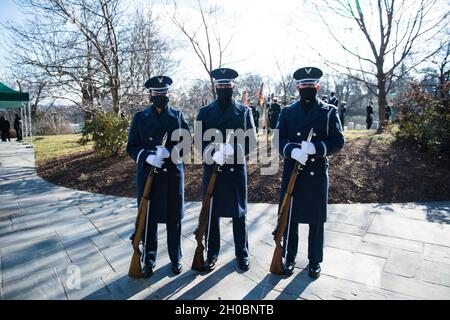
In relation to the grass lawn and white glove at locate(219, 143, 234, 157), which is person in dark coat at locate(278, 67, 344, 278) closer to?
white glove at locate(219, 143, 234, 157)

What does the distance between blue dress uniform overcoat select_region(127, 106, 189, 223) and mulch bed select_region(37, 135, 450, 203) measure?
3.23 metres

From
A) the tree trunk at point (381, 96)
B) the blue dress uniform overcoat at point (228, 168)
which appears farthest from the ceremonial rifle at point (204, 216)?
the tree trunk at point (381, 96)

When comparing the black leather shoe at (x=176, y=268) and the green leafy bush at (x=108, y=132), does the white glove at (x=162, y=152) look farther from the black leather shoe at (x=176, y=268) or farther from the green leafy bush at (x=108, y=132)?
the green leafy bush at (x=108, y=132)

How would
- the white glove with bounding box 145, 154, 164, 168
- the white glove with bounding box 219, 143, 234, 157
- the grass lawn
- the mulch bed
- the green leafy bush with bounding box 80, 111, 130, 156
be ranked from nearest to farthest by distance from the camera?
the white glove with bounding box 145, 154, 164, 168
the white glove with bounding box 219, 143, 234, 157
the mulch bed
the green leafy bush with bounding box 80, 111, 130, 156
the grass lawn

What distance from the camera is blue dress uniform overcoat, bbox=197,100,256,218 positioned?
375 centimetres

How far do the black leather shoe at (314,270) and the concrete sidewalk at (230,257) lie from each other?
64 mm

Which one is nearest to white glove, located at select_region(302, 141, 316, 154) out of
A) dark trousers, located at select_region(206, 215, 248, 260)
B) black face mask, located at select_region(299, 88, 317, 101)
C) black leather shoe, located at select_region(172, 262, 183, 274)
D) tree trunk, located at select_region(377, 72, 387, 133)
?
black face mask, located at select_region(299, 88, 317, 101)

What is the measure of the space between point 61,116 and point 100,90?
1132 inches

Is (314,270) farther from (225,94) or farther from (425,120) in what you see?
(425,120)

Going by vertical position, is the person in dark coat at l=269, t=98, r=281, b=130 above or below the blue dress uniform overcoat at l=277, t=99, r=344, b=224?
above

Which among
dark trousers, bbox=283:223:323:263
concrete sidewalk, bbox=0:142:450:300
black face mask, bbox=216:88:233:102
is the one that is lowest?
concrete sidewalk, bbox=0:142:450:300

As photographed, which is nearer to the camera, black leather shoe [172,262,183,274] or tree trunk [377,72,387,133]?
black leather shoe [172,262,183,274]

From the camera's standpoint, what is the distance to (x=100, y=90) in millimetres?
13000

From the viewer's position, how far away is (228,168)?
12.4 feet
